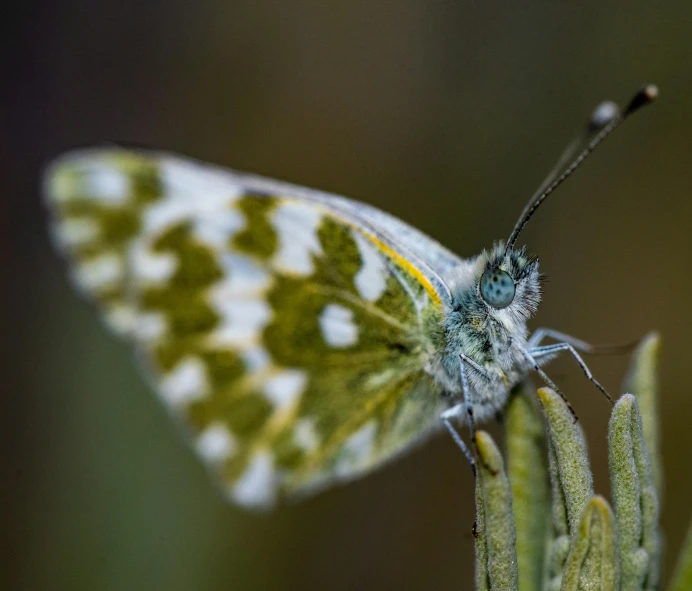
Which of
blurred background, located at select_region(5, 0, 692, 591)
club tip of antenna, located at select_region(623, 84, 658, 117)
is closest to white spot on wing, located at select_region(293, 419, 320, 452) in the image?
blurred background, located at select_region(5, 0, 692, 591)

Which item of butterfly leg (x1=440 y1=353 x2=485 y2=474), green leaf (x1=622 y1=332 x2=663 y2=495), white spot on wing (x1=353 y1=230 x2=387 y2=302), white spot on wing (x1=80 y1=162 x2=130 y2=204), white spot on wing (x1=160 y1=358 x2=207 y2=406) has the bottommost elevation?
green leaf (x1=622 y1=332 x2=663 y2=495)

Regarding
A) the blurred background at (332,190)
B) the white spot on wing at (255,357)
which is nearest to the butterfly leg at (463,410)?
the white spot on wing at (255,357)

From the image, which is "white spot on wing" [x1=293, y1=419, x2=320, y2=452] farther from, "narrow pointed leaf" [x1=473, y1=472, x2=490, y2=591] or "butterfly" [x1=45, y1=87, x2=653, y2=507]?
"narrow pointed leaf" [x1=473, y1=472, x2=490, y2=591]

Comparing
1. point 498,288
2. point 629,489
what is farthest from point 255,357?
point 629,489

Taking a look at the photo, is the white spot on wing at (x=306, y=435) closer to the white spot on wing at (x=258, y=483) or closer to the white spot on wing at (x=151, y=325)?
the white spot on wing at (x=258, y=483)

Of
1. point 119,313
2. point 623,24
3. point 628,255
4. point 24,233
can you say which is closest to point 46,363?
point 24,233

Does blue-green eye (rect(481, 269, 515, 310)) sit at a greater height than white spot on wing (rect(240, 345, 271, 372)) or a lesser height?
lesser
